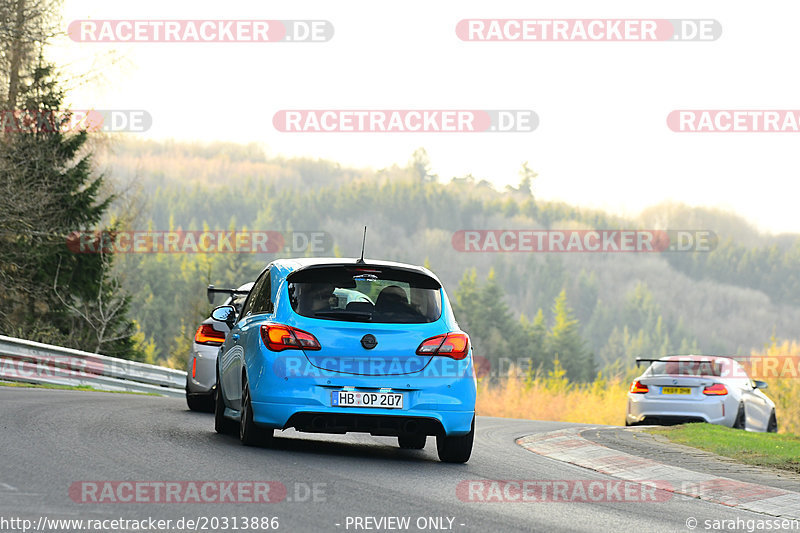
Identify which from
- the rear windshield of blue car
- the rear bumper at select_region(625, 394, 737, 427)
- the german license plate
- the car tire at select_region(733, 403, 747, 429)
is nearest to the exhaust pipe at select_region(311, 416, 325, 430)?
the rear windshield of blue car

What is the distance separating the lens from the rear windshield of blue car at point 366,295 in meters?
10.2

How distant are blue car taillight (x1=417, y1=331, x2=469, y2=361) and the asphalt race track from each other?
101 cm

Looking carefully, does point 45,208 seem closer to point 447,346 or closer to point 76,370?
point 76,370

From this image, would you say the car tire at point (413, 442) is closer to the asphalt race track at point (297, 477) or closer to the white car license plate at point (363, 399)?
the asphalt race track at point (297, 477)

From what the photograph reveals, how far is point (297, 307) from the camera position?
1022cm

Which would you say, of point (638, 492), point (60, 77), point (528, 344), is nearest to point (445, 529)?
point (638, 492)

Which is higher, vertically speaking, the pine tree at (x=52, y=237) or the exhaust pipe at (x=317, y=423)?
the pine tree at (x=52, y=237)

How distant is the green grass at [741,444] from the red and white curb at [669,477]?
1.37 metres

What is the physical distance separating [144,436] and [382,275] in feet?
9.23

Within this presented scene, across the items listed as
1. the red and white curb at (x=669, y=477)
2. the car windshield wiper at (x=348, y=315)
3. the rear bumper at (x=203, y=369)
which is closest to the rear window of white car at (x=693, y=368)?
the red and white curb at (x=669, y=477)

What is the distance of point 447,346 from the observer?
1012 centimetres

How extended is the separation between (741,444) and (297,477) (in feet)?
25.8

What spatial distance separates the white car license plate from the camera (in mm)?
9836

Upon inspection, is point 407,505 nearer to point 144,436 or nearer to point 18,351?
point 144,436
